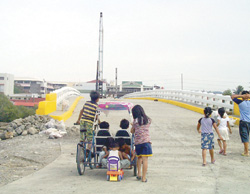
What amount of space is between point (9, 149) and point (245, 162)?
259 inches

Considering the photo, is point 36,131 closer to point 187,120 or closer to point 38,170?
point 38,170

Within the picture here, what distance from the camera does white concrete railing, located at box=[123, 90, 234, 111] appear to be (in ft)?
53.5

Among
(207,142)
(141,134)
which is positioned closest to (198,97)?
(207,142)

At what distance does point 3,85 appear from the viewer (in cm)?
10538

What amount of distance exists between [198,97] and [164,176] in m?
15.2

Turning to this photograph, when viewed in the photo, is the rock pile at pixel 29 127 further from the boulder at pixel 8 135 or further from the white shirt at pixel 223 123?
the white shirt at pixel 223 123

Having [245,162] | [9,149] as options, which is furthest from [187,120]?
[9,149]

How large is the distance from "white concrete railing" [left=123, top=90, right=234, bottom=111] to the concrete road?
21.3ft

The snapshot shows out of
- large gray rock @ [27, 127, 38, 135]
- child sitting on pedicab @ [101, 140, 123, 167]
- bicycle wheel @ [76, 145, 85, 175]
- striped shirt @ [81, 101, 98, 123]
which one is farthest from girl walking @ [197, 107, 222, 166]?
large gray rock @ [27, 127, 38, 135]

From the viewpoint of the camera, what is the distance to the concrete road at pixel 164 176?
5.58 meters

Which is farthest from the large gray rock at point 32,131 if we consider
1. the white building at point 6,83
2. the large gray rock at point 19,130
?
the white building at point 6,83

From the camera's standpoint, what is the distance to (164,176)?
6559 mm

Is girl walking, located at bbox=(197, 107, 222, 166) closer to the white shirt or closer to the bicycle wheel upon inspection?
the white shirt

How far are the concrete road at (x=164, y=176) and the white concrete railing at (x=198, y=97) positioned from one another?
648 cm
